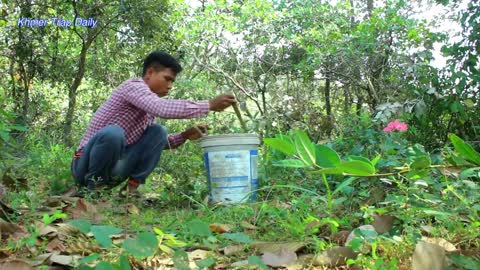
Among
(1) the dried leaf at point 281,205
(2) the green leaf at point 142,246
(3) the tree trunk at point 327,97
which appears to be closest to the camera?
(2) the green leaf at point 142,246

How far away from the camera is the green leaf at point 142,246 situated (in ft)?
3.53

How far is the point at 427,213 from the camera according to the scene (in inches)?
57.1

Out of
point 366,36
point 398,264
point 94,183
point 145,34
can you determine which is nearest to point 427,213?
point 398,264

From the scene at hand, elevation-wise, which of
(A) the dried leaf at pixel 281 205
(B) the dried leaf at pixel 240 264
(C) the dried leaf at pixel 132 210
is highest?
(A) the dried leaf at pixel 281 205

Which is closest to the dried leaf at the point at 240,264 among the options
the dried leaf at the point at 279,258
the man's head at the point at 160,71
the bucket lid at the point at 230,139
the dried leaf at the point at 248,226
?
the dried leaf at the point at 279,258

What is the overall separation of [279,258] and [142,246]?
407mm

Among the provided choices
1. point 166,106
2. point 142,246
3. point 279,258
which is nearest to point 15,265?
point 142,246

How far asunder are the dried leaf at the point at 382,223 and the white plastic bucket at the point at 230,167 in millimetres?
1076

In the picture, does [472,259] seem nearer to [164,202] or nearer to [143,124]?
[164,202]

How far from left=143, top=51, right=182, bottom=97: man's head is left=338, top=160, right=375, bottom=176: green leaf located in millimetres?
2402

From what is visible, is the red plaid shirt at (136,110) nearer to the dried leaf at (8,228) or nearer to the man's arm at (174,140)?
the man's arm at (174,140)

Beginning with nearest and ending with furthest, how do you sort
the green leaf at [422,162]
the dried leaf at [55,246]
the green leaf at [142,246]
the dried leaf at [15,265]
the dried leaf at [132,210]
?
the green leaf at [422,162]
the green leaf at [142,246]
the dried leaf at [15,265]
the dried leaf at [55,246]
the dried leaf at [132,210]

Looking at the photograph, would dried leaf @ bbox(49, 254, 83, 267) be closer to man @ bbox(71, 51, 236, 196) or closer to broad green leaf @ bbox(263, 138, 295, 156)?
broad green leaf @ bbox(263, 138, 295, 156)

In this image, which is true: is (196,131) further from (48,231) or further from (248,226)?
(48,231)
